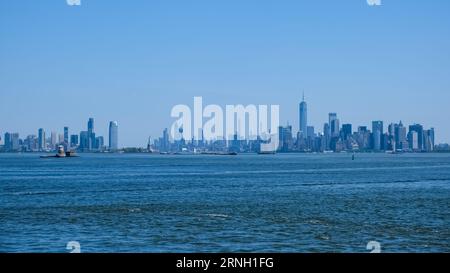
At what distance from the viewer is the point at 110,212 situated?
3181 cm

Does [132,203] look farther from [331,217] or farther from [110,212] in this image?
[331,217]

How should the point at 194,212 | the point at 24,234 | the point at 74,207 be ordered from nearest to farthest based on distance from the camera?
the point at 24,234 → the point at 194,212 → the point at 74,207

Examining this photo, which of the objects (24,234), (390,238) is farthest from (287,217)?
(24,234)

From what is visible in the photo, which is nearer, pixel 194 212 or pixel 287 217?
pixel 287 217

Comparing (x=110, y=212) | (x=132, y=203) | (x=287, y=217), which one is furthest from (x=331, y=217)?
(x=132, y=203)

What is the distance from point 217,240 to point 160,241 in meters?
1.97
